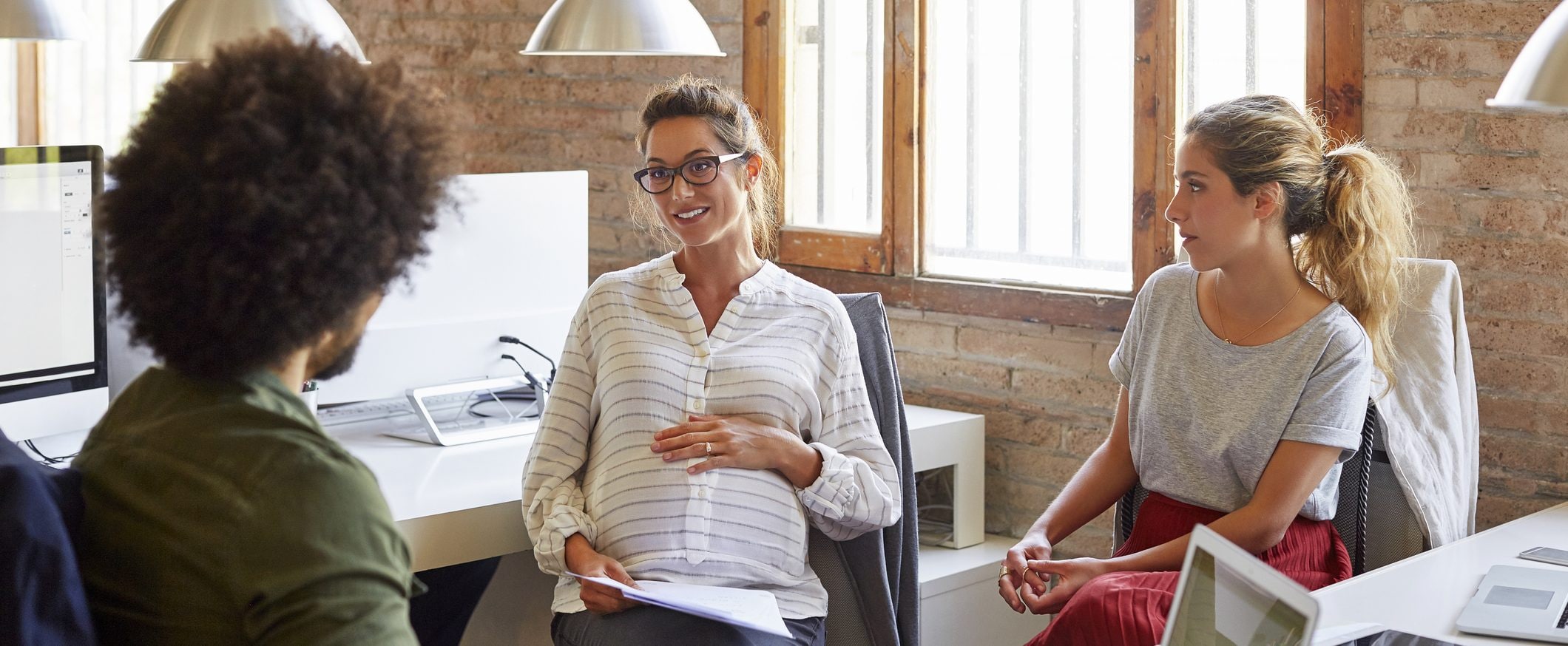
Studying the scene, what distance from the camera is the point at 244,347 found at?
923 millimetres

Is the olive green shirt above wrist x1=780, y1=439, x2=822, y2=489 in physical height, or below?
above

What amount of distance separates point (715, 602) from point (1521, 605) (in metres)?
0.97

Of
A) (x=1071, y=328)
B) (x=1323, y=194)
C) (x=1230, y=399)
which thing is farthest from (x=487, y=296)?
(x=1323, y=194)

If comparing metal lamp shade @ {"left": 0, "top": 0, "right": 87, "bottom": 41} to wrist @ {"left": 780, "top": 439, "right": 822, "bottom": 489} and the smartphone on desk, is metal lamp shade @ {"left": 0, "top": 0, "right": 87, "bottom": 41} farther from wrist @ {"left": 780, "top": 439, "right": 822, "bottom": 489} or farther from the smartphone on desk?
the smartphone on desk

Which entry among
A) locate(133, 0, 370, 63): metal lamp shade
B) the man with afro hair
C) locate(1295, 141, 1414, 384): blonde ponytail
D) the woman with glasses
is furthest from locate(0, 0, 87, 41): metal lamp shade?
locate(1295, 141, 1414, 384): blonde ponytail

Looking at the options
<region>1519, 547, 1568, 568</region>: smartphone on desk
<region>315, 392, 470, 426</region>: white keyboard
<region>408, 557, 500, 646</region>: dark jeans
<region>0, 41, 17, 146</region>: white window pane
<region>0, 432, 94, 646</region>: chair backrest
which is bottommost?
<region>408, 557, 500, 646</region>: dark jeans

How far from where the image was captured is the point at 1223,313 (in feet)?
6.77

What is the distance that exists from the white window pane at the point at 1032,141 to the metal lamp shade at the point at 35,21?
1694 millimetres

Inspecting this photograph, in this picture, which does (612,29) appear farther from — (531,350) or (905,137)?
(905,137)

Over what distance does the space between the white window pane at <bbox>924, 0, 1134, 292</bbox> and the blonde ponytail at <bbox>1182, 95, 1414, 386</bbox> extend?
0.71 m

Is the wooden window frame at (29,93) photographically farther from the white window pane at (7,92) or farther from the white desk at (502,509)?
the white desk at (502,509)

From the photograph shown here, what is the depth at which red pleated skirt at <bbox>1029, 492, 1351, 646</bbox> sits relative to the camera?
179cm

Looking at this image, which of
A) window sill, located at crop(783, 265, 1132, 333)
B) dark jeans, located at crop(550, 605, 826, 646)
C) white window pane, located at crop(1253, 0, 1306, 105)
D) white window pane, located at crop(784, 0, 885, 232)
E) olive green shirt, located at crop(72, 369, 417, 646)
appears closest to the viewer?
olive green shirt, located at crop(72, 369, 417, 646)

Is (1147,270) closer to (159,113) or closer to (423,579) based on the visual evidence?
(423,579)
